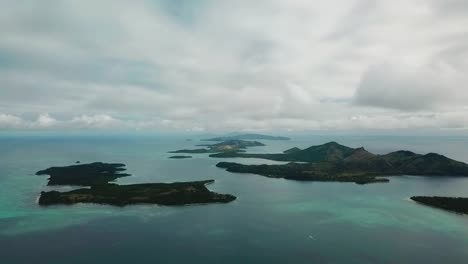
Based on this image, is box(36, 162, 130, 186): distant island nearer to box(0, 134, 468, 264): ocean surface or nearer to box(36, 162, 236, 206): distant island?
box(36, 162, 236, 206): distant island

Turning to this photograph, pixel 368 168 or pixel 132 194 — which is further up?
pixel 368 168

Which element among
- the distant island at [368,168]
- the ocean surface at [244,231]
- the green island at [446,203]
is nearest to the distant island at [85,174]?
the ocean surface at [244,231]

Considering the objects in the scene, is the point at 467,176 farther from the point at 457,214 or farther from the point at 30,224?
the point at 30,224

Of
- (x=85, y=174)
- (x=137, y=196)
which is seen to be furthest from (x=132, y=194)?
(x=85, y=174)

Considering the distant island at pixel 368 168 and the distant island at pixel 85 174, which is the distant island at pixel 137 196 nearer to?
the distant island at pixel 85 174

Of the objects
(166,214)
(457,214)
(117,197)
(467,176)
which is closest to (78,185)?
(117,197)

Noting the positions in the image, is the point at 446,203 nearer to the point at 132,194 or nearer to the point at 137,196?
the point at 137,196
